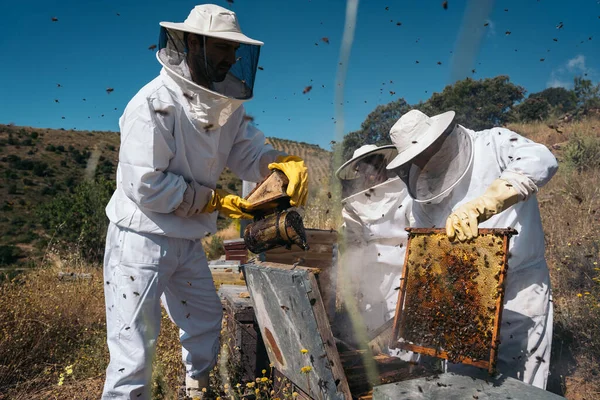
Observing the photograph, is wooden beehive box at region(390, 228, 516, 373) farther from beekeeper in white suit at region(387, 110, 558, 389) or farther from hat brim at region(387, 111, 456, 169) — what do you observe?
hat brim at region(387, 111, 456, 169)

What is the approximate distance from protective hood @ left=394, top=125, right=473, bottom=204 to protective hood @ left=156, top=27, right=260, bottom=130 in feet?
4.85

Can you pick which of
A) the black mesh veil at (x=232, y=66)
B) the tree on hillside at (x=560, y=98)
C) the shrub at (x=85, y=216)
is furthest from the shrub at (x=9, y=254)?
the tree on hillside at (x=560, y=98)

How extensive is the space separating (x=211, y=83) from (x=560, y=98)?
28.9 meters

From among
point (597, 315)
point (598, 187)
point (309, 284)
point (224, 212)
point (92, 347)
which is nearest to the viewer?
point (309, 284)

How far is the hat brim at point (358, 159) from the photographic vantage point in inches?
187

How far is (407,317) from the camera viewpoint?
3.01m

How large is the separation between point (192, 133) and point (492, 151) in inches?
96.1

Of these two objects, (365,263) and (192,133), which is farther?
(365,263)

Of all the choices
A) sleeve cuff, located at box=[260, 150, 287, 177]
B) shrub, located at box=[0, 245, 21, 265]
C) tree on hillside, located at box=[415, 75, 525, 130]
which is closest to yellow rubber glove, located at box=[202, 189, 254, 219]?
sleeve cuff, located at box=[260, 150, 287, 177]

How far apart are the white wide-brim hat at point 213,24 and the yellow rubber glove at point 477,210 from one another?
1.93 metres

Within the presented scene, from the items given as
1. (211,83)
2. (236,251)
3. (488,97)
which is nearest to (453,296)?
(211,83)

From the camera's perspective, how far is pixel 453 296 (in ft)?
9.33

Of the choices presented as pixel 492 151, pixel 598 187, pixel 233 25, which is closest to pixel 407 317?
pixel 492 151

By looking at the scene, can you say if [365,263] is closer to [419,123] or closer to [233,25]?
[419,123]
